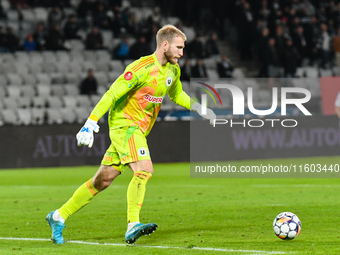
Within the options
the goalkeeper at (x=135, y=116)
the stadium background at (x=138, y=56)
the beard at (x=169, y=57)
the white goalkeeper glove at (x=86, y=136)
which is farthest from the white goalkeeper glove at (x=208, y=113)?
the stadium background at (x=138, y=56)

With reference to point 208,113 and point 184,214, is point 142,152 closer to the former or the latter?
point 208,113

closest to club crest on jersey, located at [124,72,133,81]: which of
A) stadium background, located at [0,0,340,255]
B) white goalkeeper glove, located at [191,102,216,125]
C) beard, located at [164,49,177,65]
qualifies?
beard, located at [164,49,177,65]

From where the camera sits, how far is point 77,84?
20.5 m

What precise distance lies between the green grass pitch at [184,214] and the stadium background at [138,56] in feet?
7.16

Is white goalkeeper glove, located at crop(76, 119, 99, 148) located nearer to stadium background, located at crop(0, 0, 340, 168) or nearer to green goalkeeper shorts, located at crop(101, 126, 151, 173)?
green goalkeeper shorts, located at crop(101, 126, 151, 173)

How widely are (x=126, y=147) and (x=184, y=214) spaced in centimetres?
259

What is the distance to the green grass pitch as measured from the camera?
611 cm

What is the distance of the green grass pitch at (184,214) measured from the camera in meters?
6.11

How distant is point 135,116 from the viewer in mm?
6602

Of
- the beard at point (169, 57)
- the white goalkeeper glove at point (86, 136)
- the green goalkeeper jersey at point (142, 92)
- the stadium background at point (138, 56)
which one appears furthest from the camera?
the stadium background at point (138, 56)

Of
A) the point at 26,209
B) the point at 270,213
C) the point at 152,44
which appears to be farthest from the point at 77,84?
the point at 270,213

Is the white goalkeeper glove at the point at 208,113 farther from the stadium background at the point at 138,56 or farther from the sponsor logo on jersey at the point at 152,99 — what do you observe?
the stadium background at the point at 138,56

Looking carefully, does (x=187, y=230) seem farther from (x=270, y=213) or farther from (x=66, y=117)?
(x=66, y=117)

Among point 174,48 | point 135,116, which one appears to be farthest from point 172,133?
point 174,48
